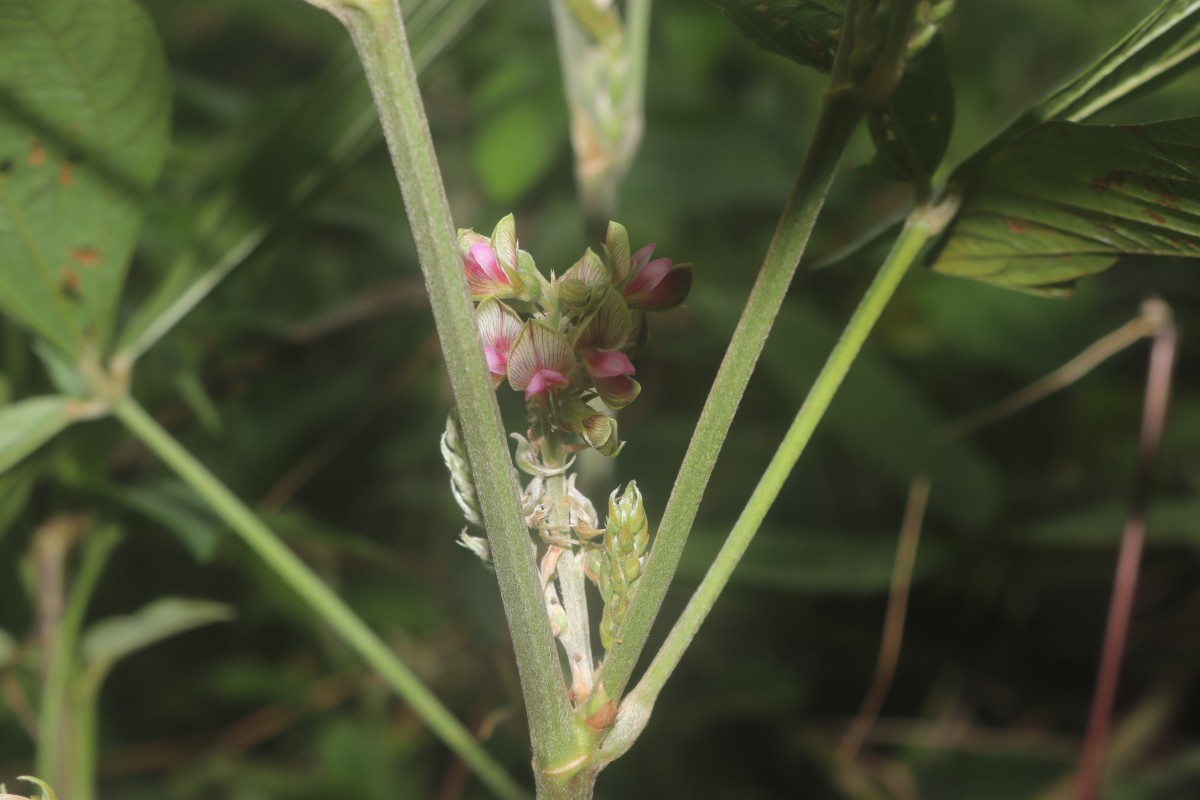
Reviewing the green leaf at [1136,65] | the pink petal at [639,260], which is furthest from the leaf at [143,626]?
the green leaf at [1136,65]

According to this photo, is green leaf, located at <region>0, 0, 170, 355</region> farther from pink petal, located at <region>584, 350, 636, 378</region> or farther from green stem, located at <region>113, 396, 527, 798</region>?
pink petal, located at <region>584, 350, 636, 378</region>

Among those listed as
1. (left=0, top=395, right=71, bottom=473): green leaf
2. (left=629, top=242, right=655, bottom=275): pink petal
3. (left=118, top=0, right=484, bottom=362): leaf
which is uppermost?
(left=629, top=242, right=655, bottom=275): pink petal

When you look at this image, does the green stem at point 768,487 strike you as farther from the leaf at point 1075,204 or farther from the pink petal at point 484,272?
the pink petal at point 484,272

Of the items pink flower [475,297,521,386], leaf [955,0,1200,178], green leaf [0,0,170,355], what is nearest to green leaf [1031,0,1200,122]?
leaf [955,0,1200,178]

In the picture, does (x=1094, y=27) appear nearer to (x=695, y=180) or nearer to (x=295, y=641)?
(x=695, y=180)

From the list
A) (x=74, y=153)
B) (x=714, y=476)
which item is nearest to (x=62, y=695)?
(x=74, y=153)

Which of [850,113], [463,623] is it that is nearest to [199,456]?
[463,623]
